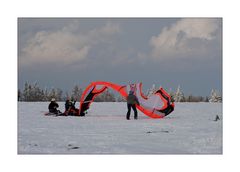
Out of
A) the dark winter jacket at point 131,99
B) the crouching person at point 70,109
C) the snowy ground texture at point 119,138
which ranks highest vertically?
the dark winter jacket at point 131,99

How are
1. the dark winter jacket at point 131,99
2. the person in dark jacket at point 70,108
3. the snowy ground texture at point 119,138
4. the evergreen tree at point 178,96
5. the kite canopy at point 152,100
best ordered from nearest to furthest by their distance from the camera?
1. the snowy ground texture at point 119,138
2. the dark winter jacket at point 131,99
3. the kite canopy at point 152,100
4. the person in dark jacket at point 70,108
5. the evergreen tree at point 178,96

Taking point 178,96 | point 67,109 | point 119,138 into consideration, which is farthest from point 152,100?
point 178,96

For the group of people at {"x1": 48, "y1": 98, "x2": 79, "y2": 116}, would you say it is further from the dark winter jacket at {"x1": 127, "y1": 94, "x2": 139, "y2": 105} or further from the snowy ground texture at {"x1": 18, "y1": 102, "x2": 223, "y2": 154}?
the snowy ground texture at {"x1": 18, "y1": 102, "x2": 223, "y2": 154}

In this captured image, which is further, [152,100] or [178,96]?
[178,96]

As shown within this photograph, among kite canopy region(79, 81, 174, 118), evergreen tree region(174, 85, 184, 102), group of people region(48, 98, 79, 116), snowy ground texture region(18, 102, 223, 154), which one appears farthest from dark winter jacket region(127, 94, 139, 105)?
evergreen tree region(174, 85, 184, 102)

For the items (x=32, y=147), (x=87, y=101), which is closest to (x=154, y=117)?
(x=87, y=101)

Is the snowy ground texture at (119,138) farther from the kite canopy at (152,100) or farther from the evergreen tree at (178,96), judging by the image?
the evergreen tree at (178,96)

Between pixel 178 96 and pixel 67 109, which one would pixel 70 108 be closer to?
pixel 67 109

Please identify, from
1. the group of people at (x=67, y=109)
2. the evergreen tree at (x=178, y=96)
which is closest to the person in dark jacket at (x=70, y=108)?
the group of people at (x=67, y=109)

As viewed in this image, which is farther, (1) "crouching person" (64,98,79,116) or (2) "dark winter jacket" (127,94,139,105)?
(1) "crouching person" (64,98,79,116)

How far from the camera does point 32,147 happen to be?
39.9 feet

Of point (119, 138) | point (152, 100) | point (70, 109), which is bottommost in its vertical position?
point (119, 138)
